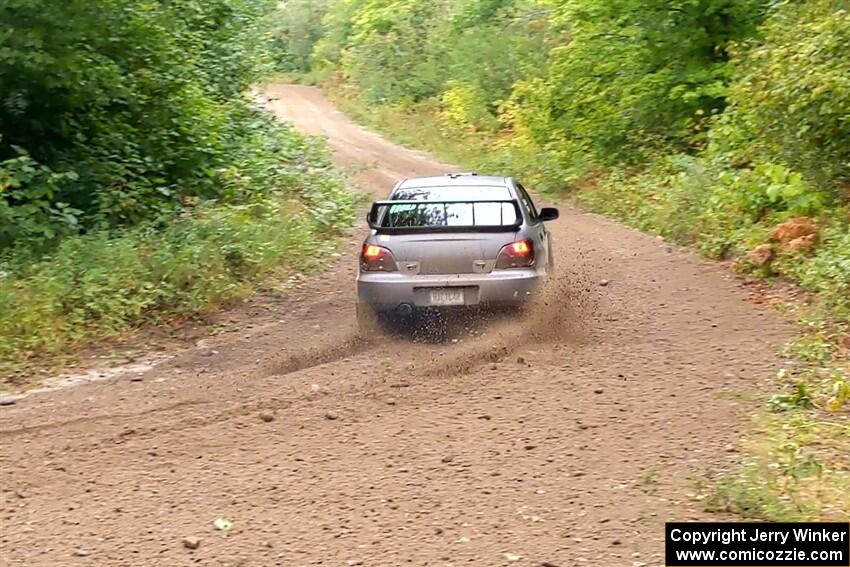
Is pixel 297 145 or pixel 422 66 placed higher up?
pixel 422 66

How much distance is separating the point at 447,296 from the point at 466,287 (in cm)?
20

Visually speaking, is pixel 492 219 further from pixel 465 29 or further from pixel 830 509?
pixel 465 29

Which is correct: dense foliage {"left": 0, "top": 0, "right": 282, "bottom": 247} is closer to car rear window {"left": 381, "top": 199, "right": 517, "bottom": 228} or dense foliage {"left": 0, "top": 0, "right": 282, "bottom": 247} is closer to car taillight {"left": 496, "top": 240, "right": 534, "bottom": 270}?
car rear window {"left": 381, "top": 199, "right": 517, "bottom": 228}

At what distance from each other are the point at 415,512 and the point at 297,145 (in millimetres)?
21353

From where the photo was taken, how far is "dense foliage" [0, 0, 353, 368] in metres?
10.9

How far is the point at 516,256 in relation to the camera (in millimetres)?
9914

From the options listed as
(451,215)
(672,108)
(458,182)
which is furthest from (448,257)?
(672,108)

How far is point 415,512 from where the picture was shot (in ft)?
19.1

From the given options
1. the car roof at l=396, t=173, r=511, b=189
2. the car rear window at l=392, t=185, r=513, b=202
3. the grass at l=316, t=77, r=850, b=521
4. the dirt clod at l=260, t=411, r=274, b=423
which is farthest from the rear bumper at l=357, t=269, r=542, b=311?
the grass at l=316, t=77, r=850, b=521

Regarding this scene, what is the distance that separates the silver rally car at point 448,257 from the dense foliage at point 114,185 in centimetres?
267

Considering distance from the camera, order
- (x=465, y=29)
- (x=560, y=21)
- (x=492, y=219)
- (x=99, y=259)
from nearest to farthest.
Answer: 1. (x=492, y=219)
2. (x=99, y=259)
3. (x=560, y=21)
4. (x=465, y=29)

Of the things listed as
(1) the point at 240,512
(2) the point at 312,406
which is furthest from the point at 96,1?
(1) the point at 240,512

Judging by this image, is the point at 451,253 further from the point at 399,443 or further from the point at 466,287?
the point at 399,443

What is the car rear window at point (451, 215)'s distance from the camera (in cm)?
1008
